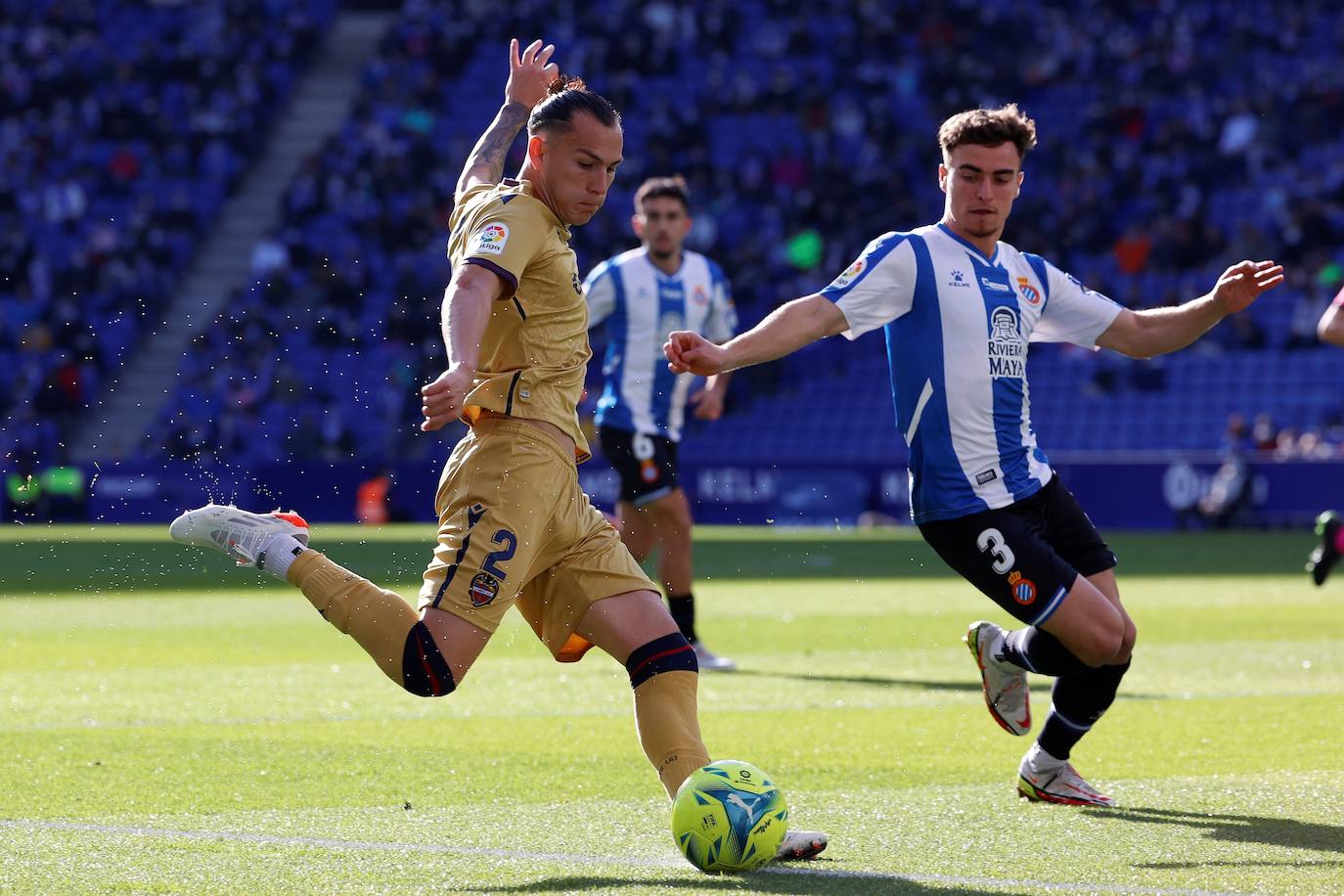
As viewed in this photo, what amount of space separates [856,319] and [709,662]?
4628mm

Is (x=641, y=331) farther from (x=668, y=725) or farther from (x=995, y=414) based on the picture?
(x=668, y=725)

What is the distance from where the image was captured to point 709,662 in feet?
33.8

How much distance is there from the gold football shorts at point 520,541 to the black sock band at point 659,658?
18 centimetres

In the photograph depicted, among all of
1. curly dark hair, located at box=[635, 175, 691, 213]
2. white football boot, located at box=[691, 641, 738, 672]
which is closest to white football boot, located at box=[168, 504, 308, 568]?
white football boot, located at box=[691, 641, 738, 672]

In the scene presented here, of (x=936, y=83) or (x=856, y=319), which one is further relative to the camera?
(x=936, y=83)

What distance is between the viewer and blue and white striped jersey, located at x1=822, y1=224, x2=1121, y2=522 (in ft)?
19.9

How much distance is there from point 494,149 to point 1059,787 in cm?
269

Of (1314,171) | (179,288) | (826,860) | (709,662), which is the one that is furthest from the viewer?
(179,288)

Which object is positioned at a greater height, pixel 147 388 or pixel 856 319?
pixel 856 319

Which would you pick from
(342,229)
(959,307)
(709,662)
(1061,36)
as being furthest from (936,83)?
(959,307)

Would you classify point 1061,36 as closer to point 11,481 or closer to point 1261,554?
point 1261,554

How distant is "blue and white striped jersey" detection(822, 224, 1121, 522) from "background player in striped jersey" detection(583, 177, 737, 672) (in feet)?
14.8

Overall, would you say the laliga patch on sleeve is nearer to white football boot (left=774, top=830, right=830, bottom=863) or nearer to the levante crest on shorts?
the levante crest on shorts

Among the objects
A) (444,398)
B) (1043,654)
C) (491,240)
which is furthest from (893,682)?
(444,398)
